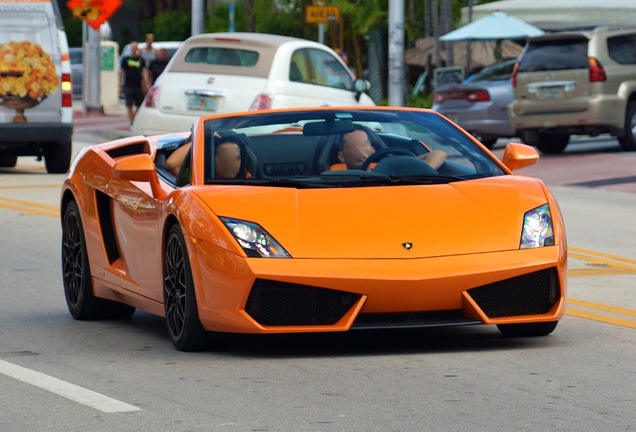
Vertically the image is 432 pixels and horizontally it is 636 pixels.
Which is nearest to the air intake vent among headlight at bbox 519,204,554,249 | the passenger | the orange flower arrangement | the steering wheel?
the passenger

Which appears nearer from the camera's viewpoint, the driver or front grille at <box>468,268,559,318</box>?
front grille at <box>468,268,559,318</box>

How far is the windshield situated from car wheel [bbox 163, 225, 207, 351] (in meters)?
0.41

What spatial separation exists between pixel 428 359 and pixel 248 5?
36.5 meters

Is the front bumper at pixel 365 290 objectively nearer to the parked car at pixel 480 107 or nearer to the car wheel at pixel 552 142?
the parked car at pixel 480 107

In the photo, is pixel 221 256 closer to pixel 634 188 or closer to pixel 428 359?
pixel 428 359

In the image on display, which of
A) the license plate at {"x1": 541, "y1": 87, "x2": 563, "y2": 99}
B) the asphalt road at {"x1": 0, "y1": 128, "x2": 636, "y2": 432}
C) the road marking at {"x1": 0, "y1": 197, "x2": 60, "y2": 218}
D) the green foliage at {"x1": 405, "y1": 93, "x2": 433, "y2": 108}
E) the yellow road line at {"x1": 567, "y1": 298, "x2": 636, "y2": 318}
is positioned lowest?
the road marking at {"x1": 0, "y1": 197, "x2": 60, "y2": 218}

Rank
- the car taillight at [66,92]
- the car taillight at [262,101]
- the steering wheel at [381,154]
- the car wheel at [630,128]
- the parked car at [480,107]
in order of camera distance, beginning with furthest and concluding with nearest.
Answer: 1. the parked car at [480,107]
2. the car wheel at [630,128]
3. the car taillight at [66,92]
4. the car taillight at [262,101]
5. the steering wheel at [381,154]

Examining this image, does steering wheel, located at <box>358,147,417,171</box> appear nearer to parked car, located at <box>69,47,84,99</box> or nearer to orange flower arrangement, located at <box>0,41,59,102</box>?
orange flower arrangement, located at <box>0,41,59,102</box>

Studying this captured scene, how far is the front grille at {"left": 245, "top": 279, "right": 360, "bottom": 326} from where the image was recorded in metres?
7.45

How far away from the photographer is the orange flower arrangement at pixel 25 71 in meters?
21.1

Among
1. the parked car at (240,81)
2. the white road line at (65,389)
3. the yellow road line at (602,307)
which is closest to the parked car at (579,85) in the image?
the parked car at (240,81)

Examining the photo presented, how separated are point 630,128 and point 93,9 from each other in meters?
14.4

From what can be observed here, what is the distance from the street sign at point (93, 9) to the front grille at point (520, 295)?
91.4 ft

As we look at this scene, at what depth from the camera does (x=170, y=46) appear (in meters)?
44.2
